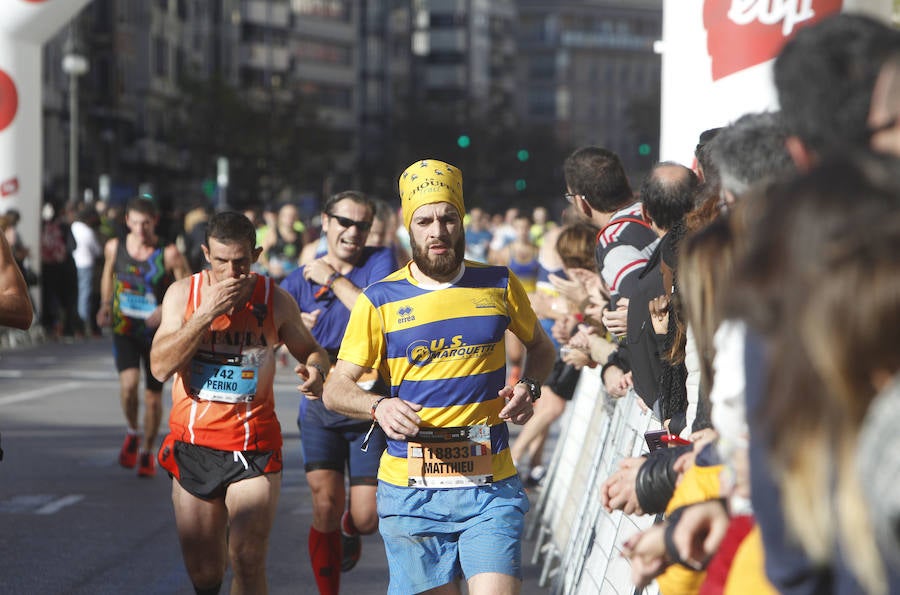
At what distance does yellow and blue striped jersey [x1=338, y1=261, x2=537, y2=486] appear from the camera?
5.19m

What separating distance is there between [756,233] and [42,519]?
330 inches

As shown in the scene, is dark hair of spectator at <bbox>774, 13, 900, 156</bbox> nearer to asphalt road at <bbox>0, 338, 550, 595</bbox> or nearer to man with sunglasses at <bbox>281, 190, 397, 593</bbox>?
man with sunglasses at <bbox>281, 190, 397, 593</bbox>

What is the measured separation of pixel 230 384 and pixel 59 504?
465cm

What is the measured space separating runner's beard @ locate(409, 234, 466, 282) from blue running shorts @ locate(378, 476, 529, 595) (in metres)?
0.75

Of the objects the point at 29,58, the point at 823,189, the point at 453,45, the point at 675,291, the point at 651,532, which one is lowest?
the point at 651,532

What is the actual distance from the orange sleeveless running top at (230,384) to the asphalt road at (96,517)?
188 centimetres

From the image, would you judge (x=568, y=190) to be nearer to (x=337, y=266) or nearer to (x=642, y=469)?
(x=337, y=266)

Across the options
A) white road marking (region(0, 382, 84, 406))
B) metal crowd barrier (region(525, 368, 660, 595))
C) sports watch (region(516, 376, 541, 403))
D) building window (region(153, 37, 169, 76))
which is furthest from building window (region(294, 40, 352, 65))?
sports watch (region(516, 376, 541, 403))

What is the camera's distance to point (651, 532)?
312 cm

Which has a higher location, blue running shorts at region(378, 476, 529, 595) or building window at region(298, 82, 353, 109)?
building window at region(298, 82, 353, 109)

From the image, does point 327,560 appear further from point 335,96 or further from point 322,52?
point 335,96

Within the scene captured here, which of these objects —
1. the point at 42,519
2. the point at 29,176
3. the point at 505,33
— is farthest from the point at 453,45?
the point at 42,519

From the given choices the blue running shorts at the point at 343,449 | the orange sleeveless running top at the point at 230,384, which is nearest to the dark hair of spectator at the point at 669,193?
the orange sleeveless running top at the point at 230,384

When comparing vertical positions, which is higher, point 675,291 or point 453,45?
point 453,45
